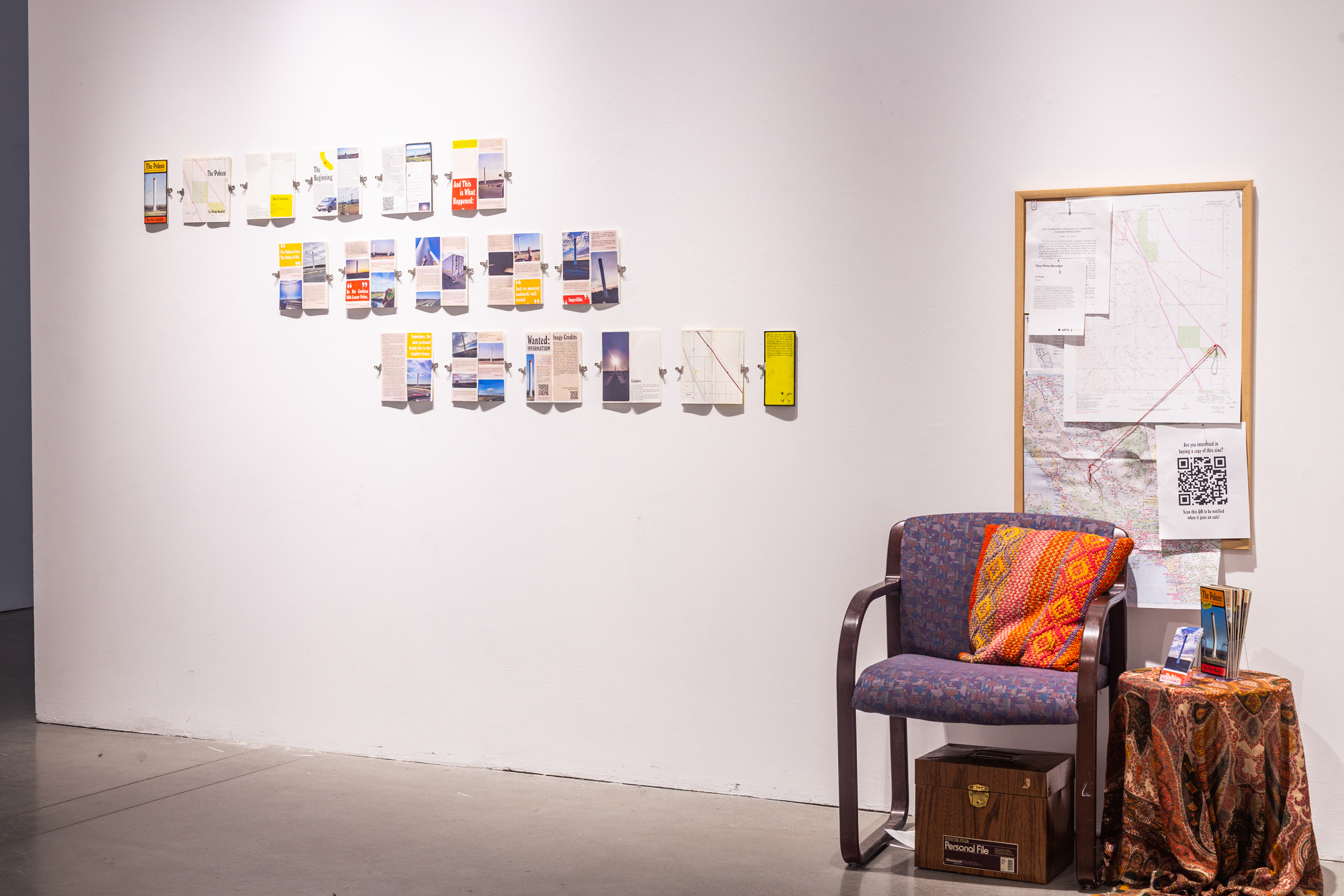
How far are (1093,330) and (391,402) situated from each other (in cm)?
231

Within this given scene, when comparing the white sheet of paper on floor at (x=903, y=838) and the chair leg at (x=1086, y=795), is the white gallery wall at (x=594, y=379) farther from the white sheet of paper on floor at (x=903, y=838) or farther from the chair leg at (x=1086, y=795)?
the chair leg at (x=1086, y=795)

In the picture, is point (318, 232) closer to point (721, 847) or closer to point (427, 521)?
point (427, 521)

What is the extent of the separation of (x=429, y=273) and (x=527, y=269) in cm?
37

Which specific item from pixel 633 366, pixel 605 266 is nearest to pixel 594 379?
pixel 633 366

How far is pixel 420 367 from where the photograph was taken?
165 inches

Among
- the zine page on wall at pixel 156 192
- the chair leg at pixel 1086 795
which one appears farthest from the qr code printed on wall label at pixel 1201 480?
the zine page on wall at pixel 156 192

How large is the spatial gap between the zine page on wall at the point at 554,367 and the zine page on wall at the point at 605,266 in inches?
6.0

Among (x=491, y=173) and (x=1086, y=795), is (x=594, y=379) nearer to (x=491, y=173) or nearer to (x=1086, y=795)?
(x=491, y=173)

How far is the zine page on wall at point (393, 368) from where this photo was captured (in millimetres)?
4211

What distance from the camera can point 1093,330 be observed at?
346cm

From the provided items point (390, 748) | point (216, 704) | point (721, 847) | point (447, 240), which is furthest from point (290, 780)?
point (447, 240)

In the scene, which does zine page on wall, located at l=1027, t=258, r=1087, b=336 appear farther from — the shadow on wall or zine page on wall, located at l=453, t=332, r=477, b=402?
the shadow on wall

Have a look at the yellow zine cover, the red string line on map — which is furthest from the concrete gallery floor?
the yellow zine cover

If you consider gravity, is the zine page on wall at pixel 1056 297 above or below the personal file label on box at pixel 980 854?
above
